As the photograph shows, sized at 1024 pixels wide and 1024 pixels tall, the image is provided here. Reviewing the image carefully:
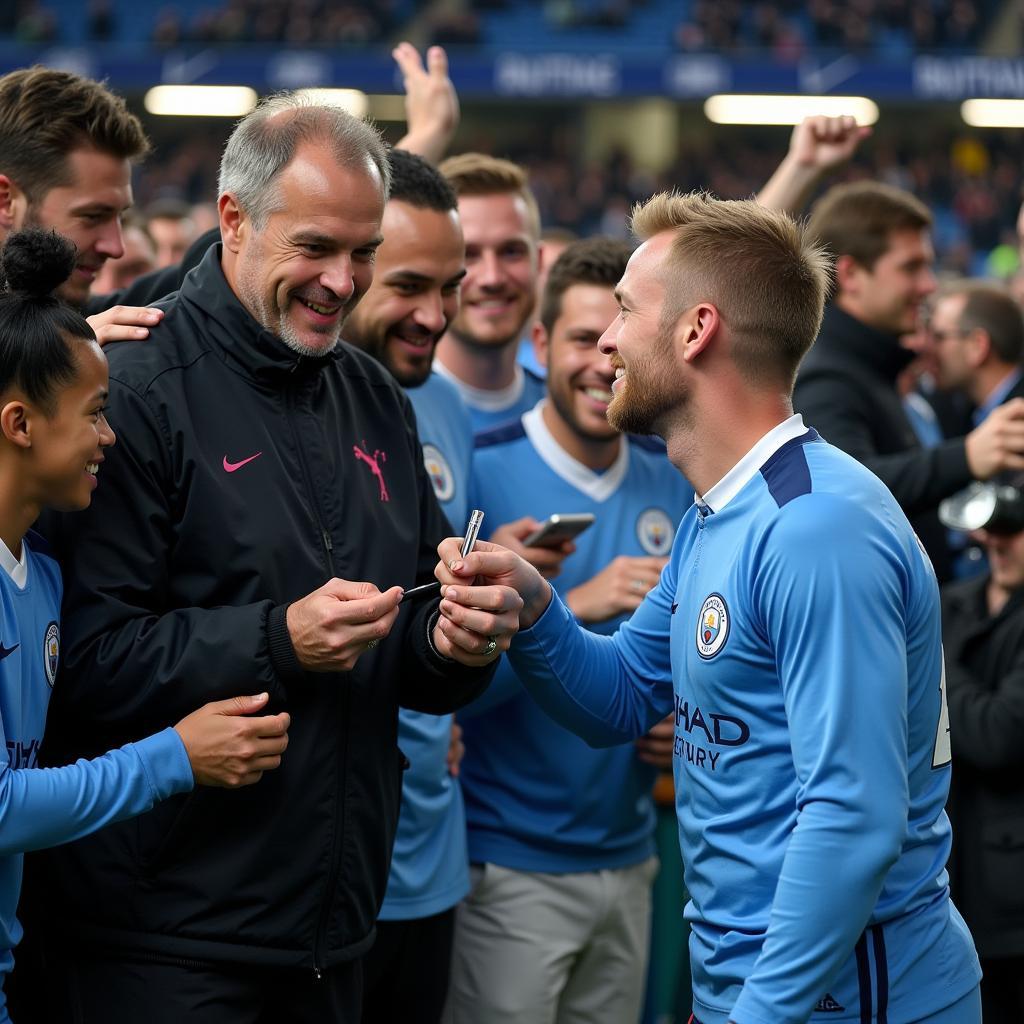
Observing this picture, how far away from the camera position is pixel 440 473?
3.48 m

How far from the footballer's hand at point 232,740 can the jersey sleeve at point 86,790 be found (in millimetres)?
25

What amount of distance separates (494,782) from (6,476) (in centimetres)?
157

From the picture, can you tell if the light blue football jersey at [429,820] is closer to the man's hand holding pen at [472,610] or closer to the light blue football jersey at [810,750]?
the man's hand holding pen at [472,610]

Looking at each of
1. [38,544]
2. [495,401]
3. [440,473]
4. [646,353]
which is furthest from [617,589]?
[38,544]

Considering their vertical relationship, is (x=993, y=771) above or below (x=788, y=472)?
below

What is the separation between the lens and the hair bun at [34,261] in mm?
2379

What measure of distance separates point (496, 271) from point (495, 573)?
184 centimetres

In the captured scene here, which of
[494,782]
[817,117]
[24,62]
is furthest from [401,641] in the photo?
[24,62]

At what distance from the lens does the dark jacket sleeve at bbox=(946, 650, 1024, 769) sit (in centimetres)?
375

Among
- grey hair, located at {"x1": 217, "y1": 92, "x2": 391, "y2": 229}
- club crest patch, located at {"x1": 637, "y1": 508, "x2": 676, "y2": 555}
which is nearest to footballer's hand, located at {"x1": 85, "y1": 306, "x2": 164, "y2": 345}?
grey hair, located at {"x1": 217, "y1": 92, "x2": 391, "y2": 229}

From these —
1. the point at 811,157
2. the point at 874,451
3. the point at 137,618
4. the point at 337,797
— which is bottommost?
the point at 337,797

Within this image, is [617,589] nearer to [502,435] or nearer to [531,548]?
[531,548]

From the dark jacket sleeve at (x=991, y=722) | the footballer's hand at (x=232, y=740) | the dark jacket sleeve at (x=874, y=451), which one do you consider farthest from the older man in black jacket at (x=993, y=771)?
the footballer's hand at (x=232, y=740)

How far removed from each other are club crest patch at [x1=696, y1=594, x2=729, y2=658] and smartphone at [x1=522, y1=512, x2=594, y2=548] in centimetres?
81
